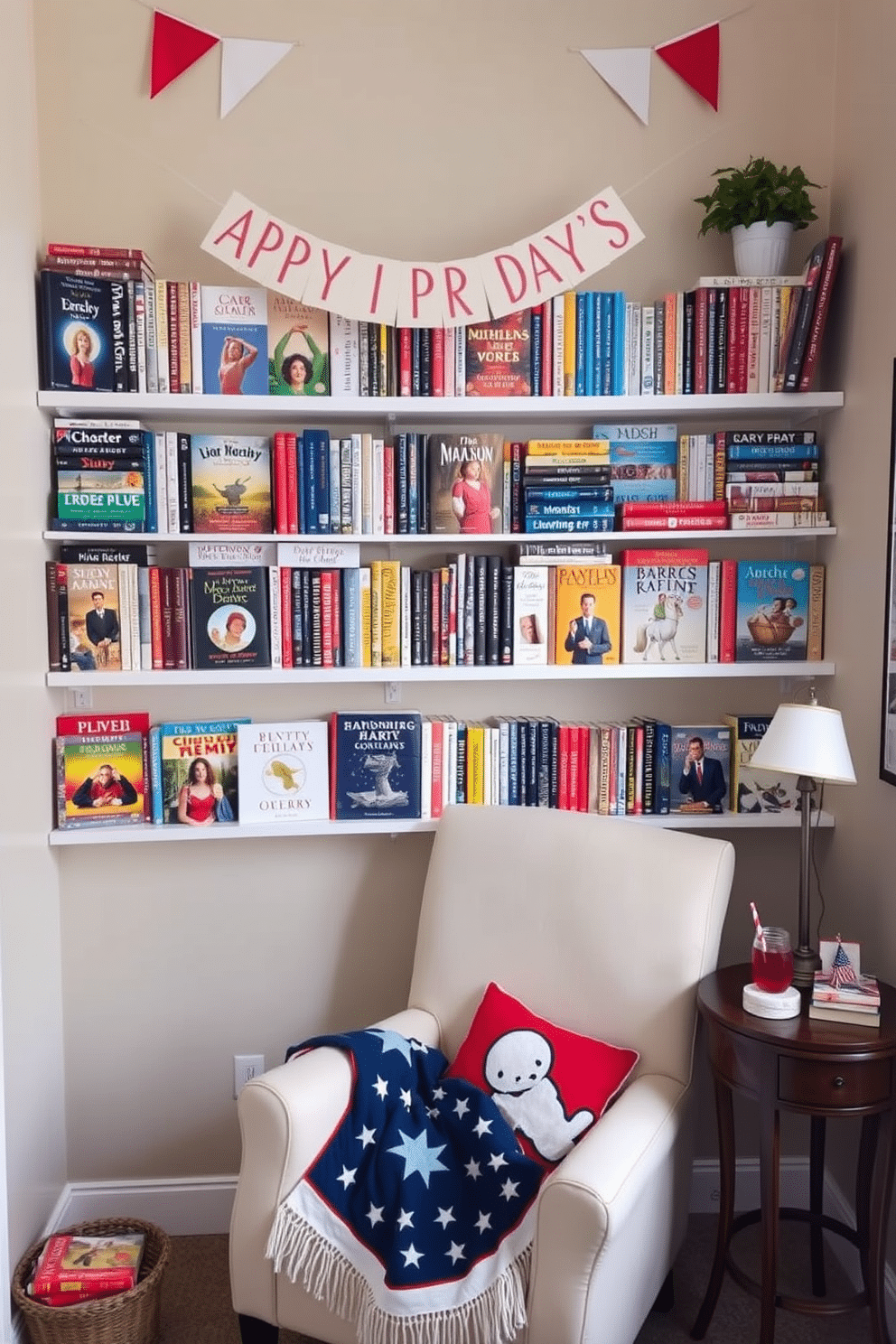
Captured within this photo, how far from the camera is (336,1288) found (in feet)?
5.86

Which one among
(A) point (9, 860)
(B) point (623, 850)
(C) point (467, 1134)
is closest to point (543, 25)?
(B) point (623, 850)

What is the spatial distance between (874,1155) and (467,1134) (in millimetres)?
758

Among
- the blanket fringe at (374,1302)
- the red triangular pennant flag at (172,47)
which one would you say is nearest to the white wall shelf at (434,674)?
the blanket fringe at (374,1302)

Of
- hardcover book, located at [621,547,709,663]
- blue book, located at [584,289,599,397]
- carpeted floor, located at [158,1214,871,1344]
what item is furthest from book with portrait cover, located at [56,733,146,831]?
blue book, located at [584,289,599,397]

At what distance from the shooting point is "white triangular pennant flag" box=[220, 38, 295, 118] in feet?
7.49

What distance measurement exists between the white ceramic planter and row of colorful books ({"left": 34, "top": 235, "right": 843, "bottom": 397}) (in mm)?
36

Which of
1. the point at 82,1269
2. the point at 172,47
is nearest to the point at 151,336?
the point at 172,47

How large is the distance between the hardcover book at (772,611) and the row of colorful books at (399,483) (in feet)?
0.38

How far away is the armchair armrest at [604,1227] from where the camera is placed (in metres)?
1.61

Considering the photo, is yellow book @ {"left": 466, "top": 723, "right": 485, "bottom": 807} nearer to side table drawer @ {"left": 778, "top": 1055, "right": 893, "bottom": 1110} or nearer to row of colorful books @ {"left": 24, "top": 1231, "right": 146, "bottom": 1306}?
side table drawer @ {"left": 778, "top": 1055, "right": 893, "bottom": 1110}

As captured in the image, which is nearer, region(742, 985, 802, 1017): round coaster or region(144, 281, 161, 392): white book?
region(742, 985, 802, 1017): round coaster

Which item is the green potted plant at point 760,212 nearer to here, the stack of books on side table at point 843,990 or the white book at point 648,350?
the white book at point 648,350

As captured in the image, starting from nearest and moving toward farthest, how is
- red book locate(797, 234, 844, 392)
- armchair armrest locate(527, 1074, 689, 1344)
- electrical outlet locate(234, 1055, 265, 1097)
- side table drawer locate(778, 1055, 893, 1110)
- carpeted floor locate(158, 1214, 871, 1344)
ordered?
armchair armrest locate(527, 1074, 689, 1344), side table drawer locate(778, 1055, 893, 1110), carpeted floor locate(158, 1214, 871, 1344), red book locate(797, 234, 844, 392), electrical outlet locate(234, 1055, 265, 1097)

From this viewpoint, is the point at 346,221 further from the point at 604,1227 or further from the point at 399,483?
the point at 604,1227
